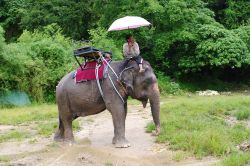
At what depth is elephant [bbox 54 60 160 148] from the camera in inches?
404

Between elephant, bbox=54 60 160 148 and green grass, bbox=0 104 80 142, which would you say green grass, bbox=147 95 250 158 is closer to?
elephant, bbox=54 60 160 148

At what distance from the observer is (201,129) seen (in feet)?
36.1

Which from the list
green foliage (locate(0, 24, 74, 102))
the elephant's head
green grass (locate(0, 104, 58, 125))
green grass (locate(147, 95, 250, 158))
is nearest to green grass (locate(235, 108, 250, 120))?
green grass (locate(147, 95, 250, 158))

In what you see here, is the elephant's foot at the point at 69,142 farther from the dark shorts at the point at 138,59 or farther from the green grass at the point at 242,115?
the green grass at the point at 242,115

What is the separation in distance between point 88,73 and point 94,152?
75.3 inches

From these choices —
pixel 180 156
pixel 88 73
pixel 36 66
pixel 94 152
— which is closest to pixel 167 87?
pixel 36 66

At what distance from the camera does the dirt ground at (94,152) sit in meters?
8.88

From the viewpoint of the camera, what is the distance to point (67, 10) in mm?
30016

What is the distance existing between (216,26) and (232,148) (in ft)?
54.9

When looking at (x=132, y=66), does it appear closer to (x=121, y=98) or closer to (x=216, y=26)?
(x=121, y=98)

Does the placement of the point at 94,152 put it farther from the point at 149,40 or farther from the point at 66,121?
the point at 149,40

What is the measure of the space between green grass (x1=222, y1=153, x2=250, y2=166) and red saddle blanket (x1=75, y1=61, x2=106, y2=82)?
353 cm

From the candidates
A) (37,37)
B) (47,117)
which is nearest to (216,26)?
(37,37)

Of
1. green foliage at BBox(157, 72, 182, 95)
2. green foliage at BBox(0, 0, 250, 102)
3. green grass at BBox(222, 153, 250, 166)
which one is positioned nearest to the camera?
green grass at BBox(222, 153, 250, 166)
